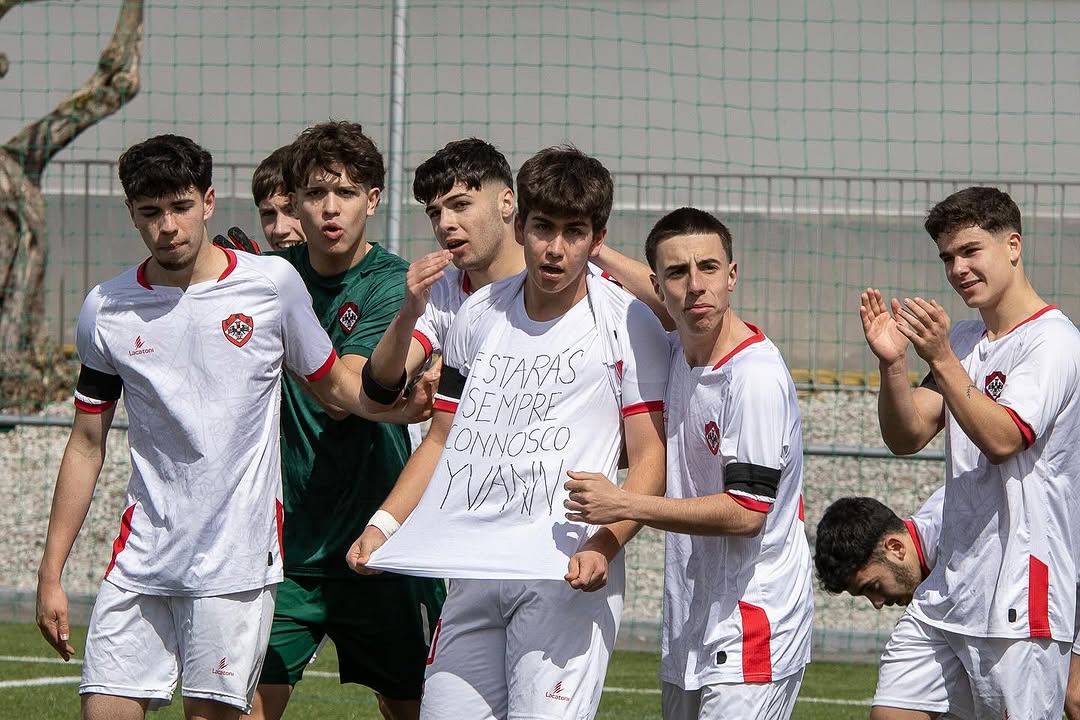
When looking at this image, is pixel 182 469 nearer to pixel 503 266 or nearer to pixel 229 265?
pixel 229 265

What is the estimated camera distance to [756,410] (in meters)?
3.67

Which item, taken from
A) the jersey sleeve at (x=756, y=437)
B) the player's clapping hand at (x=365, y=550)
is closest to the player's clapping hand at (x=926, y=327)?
the jersey sleeve at (x=756, y=437)

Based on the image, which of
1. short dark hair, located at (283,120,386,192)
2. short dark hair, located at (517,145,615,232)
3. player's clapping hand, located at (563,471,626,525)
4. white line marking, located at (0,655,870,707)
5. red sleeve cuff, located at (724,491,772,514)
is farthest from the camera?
white line marking, located at (0,655,870,707)

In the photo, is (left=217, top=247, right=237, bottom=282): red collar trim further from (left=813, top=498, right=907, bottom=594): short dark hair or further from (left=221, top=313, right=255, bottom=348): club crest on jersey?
(left=813, top=498, right=907, bottom=594): short dark hair

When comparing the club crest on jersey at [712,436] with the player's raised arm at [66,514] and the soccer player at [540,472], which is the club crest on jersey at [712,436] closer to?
the soccer player at [540,472]

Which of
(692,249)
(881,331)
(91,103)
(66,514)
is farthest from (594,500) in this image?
(91,103)

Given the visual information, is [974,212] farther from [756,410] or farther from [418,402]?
[418,402]

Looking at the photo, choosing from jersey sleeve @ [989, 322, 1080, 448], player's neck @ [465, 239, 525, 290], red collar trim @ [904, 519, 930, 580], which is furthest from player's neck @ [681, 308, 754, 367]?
red collar trim @ [904, 519, 930, 580]

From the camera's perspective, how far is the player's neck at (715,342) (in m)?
3.80

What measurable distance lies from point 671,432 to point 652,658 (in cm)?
493

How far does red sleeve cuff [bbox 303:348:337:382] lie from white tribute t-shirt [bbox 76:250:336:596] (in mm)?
105

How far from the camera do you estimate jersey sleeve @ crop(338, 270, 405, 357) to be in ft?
15.4

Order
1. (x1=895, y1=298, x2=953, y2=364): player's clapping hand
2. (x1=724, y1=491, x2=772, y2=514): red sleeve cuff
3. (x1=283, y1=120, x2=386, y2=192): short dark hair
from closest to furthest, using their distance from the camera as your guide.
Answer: (x1=724, y1=491, x2=772, y2=514): red sleeve cuff < (x1=895, y1=298, x2=953, y2=364): player's clapping hand < (x1=283, y1=120, x2=386, y2=192): short dark hair

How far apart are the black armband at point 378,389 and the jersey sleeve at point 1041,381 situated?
170 cm
